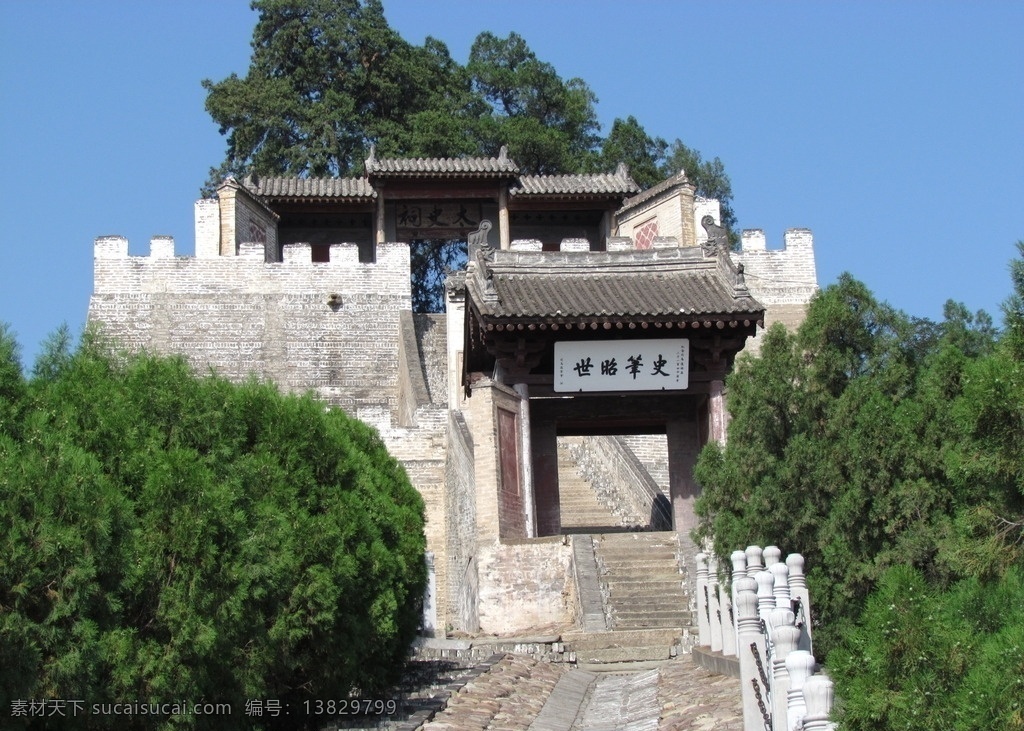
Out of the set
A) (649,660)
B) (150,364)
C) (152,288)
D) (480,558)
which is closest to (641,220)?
(152,288)

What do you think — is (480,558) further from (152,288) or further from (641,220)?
(641,220)

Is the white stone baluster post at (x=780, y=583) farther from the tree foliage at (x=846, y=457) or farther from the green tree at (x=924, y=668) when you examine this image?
the green tree at (x=924, y=668)

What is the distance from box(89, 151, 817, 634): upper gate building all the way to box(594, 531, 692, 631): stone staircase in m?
0.15

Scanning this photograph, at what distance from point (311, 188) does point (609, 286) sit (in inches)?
596

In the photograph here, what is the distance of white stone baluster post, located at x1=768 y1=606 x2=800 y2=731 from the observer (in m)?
6.84

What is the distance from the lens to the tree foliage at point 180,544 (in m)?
7.78

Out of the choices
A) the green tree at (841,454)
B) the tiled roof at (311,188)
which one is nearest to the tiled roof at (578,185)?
the tiled roof at (311,188)

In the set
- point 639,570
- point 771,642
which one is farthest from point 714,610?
point 771,642

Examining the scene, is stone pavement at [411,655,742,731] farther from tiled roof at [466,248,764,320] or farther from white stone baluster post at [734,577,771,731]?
tiled roof at [466,248,764,320]

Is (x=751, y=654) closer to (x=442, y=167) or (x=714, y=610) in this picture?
(x=714, y=610)

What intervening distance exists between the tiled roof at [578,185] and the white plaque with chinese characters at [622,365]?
14989mm

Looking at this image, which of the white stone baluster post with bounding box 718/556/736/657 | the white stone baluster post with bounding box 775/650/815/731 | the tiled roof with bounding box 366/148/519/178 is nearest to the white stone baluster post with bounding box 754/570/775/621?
the white stone baluster post with bounding box 775/650/815/731

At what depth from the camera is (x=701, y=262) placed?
1750 centimetres

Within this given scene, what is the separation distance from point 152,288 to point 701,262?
45.4ft
